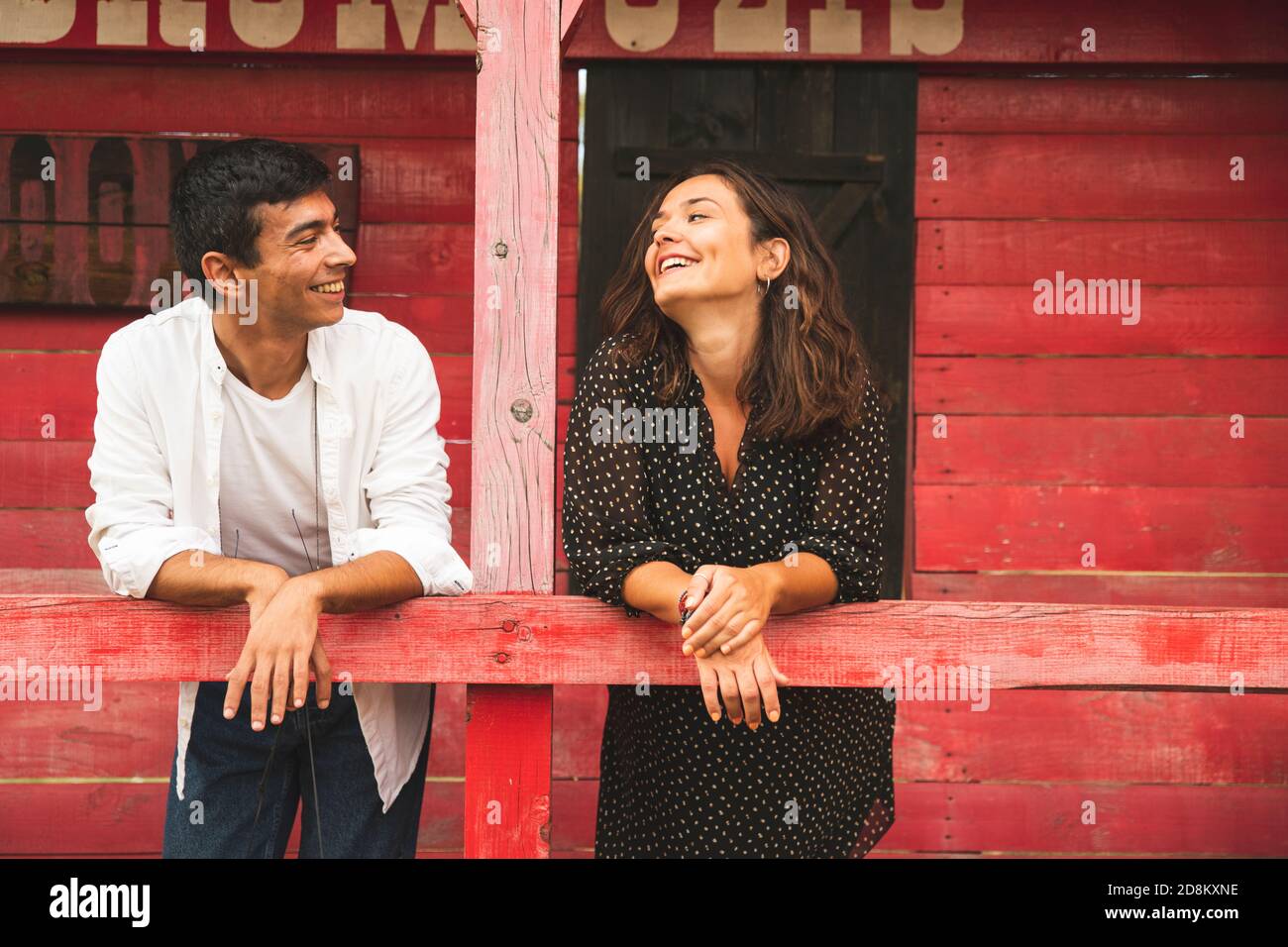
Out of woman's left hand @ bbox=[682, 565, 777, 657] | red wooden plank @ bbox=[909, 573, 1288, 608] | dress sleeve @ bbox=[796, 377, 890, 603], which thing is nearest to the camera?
woman's left hand @ bbox=[682, 565, 777, 657]

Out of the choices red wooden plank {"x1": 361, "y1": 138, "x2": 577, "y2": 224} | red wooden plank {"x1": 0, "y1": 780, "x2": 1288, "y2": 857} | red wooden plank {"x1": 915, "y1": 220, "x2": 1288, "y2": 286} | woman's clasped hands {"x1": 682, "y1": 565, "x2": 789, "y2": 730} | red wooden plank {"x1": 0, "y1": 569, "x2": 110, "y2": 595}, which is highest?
red wooden plank {"x1": 361, "y1": 138, "x2": 577, "y2": 224}

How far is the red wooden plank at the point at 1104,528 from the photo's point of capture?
3920mm

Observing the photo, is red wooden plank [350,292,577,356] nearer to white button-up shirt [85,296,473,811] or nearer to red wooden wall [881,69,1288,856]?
red wooden wall [881,69,1288,856]

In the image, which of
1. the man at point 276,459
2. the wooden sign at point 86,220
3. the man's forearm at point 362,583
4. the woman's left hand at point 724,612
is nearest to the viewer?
the woman's left hand at point 724,612

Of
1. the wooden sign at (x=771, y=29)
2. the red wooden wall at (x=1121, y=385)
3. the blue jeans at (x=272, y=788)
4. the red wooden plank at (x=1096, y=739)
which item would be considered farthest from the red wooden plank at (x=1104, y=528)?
the blue jeans at (x=272, y=788)

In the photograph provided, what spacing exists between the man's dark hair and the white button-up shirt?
6.5 inches

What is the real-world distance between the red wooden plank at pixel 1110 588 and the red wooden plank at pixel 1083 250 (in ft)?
3.16

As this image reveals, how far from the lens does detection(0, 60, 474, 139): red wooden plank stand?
12.7 feet

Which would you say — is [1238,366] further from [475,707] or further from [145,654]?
[145,654]

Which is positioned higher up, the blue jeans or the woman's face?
the woman's face

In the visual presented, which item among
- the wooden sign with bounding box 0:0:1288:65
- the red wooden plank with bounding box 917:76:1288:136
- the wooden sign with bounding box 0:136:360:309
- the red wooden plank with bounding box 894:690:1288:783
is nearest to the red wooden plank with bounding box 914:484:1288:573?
the red wooden plank with bounding box 894:690:1288:783

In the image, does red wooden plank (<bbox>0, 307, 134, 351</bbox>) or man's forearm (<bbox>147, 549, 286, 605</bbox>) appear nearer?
man's forearm (<bbox>147, 549, 286, 605</bbox>)

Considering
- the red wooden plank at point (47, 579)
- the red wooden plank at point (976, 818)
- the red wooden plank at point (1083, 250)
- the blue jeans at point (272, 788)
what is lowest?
the red wooden plank at point (976, 818)

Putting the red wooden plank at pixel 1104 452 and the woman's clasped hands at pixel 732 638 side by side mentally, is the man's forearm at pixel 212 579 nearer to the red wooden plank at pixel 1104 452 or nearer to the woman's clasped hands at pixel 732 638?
the woman's clasped hands at pixel 732 638
